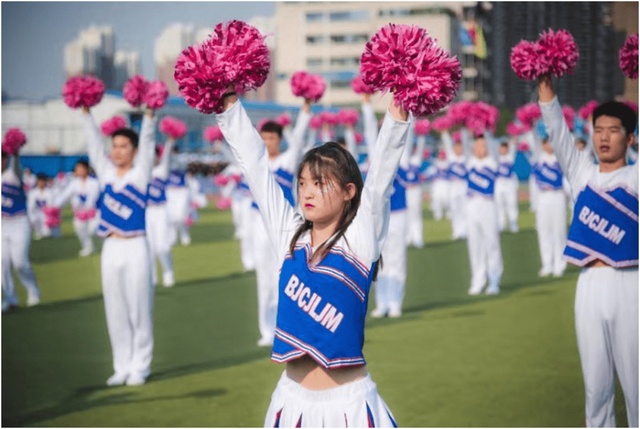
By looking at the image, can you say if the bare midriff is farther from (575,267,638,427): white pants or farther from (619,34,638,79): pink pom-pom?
(619,34,638,79): pink pom-pom

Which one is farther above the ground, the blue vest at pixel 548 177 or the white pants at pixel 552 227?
the blue vest at pixel 548 177

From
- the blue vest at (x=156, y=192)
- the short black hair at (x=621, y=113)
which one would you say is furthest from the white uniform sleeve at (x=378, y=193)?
the blue vest at (x=156, y=192)

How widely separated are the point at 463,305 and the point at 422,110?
8294mm

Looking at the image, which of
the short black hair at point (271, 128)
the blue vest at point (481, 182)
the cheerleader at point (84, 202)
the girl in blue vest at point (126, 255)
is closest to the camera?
the girl in blue vest at point (126, 255)

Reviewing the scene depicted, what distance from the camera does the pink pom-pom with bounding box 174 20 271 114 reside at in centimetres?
319

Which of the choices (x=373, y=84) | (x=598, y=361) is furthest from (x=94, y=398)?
(x=373, y=84)

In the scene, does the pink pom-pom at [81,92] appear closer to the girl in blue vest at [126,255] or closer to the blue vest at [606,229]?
the girl in blue vest at [126,255]

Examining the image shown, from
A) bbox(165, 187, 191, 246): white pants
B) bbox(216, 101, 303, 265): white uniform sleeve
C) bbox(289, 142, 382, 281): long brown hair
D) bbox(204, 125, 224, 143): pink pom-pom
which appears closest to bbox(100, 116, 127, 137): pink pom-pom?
bbox(204, 125, 224, 143): pink pom-pom

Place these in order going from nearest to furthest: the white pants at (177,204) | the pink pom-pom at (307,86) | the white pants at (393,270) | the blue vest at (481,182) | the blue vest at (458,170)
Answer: the pink pom-pom at (307,86)
the white pants at (393,270)
the blue vest at (481,182)
the white pants at (177,204)
the blue vest at (458,170)

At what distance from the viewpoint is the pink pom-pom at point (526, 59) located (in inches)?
187

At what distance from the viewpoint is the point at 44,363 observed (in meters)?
8.04

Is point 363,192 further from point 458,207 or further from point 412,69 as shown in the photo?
point 458,207

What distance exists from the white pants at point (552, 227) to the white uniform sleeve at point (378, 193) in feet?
36.5

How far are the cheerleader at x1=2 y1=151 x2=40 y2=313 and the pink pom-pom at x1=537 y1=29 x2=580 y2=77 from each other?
25.9 ft
